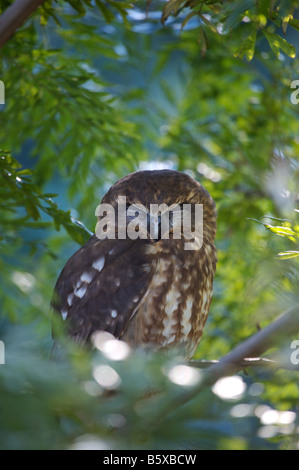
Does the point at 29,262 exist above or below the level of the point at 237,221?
below

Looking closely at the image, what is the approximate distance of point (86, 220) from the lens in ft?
5.32

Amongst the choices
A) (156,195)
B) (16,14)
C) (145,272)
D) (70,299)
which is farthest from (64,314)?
(16,14)

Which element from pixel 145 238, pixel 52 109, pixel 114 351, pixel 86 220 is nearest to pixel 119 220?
pixel 145 238

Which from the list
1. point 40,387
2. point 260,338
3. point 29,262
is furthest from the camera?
point 29,262

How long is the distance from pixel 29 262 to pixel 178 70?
1.05 m

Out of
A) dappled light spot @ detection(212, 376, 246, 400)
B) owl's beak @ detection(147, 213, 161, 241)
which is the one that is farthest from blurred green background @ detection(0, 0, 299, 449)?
owl's beak @ detection(147, 213, 161, 241)

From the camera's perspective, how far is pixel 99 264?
1098mm

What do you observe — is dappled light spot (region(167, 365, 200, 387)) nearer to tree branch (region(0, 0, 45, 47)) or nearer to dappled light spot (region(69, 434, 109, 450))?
dappled light spot (region(69, 434, 109, 450))

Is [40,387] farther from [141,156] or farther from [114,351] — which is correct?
[141,156]

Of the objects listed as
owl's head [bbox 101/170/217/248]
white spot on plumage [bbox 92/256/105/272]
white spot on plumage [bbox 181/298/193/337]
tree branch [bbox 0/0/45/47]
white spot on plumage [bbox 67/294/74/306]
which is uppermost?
tree branch [bbox 0/0/45/47]

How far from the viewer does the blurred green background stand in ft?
1.21

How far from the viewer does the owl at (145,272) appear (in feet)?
3.42

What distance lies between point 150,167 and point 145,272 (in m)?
0.84

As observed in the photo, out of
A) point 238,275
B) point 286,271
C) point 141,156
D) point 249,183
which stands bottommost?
point 238,275
